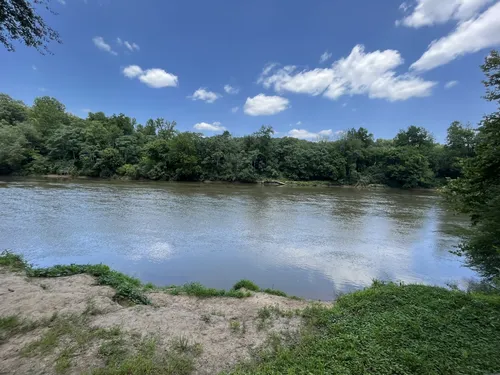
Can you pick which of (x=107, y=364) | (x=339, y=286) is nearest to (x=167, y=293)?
(x=107, y=364)

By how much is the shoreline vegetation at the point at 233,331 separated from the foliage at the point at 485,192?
251cm

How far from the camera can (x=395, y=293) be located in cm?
532

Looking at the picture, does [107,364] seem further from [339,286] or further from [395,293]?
[339,286]

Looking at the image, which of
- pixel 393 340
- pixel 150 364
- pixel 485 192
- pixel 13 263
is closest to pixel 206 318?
pixel 150 364

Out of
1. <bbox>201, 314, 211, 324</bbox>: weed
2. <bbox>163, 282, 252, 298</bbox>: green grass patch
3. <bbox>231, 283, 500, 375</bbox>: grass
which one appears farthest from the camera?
<bbox>163, 282, 252, 298</bbox>: green grass patch

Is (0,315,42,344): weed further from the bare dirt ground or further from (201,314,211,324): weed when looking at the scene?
(201,314,211,324): weed

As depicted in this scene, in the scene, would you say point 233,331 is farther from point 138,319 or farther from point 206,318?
point 138,319

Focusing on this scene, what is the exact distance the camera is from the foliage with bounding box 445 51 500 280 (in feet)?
20.4

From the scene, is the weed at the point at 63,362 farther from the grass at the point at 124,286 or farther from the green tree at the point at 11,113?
the green tree at the point at 11,113

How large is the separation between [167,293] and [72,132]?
48629mm

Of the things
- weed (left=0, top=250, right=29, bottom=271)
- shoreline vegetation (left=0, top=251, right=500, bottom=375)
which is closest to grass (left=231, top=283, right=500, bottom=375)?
shoreline vegetation (left=0, top=251, right=500, bottom=375)

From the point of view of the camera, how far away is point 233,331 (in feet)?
13.9

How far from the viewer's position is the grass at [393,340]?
3109 millimetres

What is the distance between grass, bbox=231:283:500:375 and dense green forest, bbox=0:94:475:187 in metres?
39.0
